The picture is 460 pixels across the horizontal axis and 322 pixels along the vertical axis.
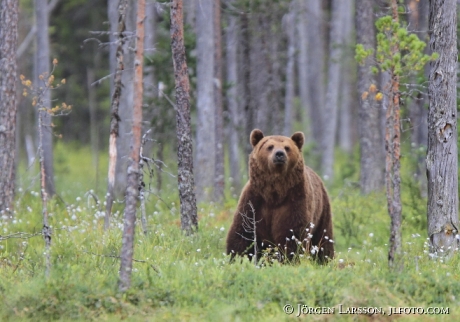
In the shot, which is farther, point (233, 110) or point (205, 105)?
point (233, 110)

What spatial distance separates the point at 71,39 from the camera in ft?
103

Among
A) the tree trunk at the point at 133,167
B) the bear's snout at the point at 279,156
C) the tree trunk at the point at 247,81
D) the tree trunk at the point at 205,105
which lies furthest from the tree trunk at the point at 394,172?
the tree trunk at the point at 247,81

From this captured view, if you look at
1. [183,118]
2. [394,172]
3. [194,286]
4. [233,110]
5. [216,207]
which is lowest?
[216,207]

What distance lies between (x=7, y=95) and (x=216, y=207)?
447 centimetres

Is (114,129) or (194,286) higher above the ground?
(114,129)

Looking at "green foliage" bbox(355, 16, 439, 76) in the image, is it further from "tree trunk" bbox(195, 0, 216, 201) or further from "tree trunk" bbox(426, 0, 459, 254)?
"tree trunk" bbox(195, 0, 216, 201)

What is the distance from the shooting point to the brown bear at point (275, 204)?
9023mm

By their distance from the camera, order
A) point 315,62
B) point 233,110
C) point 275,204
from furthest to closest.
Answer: point 315,62 < point 233,110 < point 275,204

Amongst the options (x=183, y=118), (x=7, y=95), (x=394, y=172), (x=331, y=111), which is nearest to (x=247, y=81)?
(x=331, y=111)

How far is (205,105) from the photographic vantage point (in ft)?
49.7

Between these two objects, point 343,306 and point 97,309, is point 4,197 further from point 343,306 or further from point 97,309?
point 343,306

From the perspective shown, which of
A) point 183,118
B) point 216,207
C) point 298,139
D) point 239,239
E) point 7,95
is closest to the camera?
point 239,239

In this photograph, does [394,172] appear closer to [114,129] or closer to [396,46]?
[396,46]

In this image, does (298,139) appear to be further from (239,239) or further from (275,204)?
(239,239)
